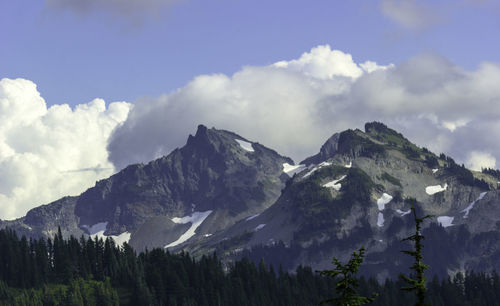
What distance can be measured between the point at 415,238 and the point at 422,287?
3.71m

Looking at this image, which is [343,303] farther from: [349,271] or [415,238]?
[415,238]

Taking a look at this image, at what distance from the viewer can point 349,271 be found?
49.4 metres

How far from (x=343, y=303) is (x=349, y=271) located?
1963 mm

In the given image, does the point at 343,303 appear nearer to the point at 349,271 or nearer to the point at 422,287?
the point at 349,271

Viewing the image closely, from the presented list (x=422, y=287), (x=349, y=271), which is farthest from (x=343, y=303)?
(x=422, y=287)

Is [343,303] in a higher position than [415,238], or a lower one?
lower

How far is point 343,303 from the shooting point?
162 ft

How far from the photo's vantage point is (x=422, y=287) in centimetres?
4669

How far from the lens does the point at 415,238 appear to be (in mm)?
49406

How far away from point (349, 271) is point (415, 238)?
14.6 feet

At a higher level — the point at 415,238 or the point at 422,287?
the point at 415,238

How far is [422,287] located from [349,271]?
472cm
